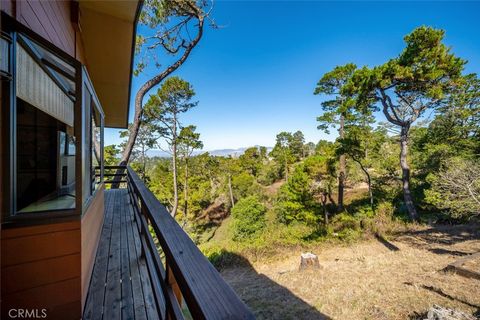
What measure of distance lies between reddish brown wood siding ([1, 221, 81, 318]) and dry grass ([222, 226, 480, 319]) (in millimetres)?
4112

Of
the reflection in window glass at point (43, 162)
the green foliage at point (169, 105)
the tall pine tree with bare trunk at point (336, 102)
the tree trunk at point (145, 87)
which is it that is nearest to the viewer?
the reflection in window glass at point (43, 162)

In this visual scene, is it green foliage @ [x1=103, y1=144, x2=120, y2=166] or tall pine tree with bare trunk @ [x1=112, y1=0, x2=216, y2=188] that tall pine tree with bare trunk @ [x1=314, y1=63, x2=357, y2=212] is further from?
green foliage @ [x1=103, y1=144, x2=120, y2=166]

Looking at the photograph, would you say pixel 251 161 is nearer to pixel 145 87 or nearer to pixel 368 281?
pixel 368 281

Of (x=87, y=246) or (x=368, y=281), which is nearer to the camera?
(x=87, y=246)

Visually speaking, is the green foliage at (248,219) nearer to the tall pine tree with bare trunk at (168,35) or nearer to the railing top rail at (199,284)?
the tall pine tree with bare trunk at (168,35)

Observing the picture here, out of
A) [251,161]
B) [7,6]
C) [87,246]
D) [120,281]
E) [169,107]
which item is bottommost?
[120,281]

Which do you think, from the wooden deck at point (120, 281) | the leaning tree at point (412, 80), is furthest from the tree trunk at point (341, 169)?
the wooden deck at point (120, 281)

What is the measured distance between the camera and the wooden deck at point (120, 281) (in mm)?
1370

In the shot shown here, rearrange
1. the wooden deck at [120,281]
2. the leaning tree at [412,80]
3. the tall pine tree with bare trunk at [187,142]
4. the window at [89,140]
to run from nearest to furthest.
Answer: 1. the wooden deck at [120,281]
2. the window at [89,140]
3. the leaning tree at [412,80]
4. the tall pine tree with bare trunk at [187,142]

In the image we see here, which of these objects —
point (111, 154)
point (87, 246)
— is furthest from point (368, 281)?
point (111, 154)

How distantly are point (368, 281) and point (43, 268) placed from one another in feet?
20.9

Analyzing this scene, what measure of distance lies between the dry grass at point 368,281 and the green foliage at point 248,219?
4.89m

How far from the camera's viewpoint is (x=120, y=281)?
5.67ft

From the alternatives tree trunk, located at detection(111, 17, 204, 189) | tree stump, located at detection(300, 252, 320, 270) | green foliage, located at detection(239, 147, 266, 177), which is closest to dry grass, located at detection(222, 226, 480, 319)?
tree stump, located at detection(300, 252, 320, 270)
